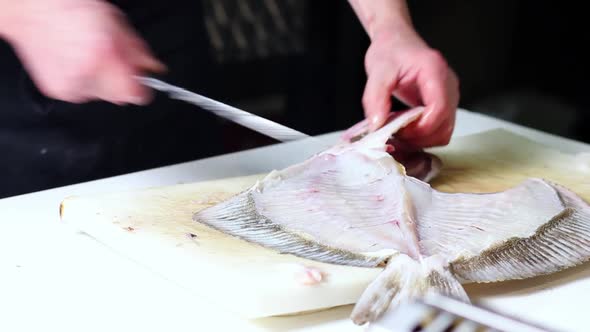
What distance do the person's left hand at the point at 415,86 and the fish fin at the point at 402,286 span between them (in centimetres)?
44

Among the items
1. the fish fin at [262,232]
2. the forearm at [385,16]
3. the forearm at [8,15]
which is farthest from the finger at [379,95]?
the forearm at [8,15]

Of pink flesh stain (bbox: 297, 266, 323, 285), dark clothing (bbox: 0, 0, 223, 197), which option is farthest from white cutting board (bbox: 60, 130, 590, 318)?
dark clothing (bbox: 0, 0, 223, 197)

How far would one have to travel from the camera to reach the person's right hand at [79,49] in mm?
1051

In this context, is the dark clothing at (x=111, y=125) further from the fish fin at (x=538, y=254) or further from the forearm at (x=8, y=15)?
the fish fin at (x=538, y=254)

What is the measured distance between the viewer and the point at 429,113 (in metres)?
1.41

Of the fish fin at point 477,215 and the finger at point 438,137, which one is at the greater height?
the fish fin at point 477,215

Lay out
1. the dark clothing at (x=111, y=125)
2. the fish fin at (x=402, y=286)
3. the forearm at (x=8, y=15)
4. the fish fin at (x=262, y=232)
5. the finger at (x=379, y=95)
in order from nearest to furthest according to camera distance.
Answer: the fish fin at (x=402, y=286)
the fish fin at (x=262, y=232)
the forearm at (x=8, y=15)
the finger at (x=379, y=95)
the dark clothing at (x=111, y=125)

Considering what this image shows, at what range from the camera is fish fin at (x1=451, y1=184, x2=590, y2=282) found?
99cm

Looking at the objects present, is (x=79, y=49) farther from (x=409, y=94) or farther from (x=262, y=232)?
(x=409, y=94)

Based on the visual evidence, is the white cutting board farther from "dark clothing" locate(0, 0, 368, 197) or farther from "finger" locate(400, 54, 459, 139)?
"dark clothing" locate(0, 0, 368, 197)

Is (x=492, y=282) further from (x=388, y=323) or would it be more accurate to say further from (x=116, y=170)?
(x=116, y=170)

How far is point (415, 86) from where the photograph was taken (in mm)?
1488

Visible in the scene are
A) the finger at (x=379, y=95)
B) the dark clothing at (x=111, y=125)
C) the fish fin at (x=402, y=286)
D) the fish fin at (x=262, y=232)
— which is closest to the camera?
the fish fin at (x=402, y=286)

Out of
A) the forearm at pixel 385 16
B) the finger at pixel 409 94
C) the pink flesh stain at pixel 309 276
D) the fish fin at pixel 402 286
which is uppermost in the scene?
the forearm at pixel 385 16
